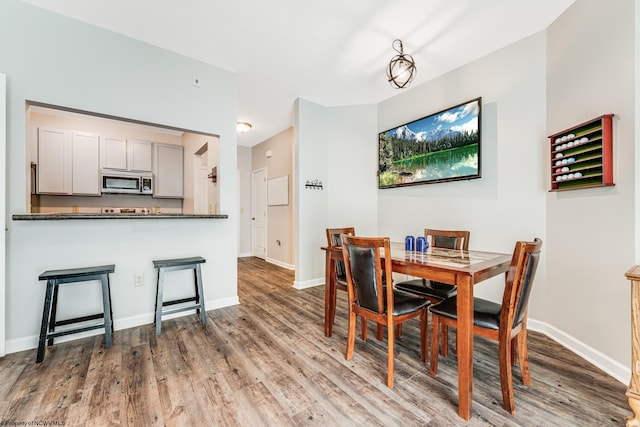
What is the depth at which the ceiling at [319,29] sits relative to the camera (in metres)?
2.18

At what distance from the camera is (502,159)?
270 cm

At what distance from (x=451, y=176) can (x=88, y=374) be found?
3.64 metres

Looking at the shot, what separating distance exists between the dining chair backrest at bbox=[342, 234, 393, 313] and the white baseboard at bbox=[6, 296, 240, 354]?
1858 millimetres

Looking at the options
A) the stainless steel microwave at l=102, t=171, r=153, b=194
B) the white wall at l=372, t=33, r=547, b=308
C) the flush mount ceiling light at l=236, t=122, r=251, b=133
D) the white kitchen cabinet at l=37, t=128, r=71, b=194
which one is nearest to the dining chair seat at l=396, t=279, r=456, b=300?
the white wall at l=372, t=33, r=547, b=308

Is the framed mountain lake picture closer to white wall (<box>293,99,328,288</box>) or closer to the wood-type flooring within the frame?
white wall (<box>293,99,328,288</box>)

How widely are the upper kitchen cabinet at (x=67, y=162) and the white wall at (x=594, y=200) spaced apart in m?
5.80

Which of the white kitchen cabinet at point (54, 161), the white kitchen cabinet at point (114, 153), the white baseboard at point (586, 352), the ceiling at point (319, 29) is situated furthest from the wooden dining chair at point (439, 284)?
the white kitchen cabinet at point (54, 161)

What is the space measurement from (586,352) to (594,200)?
1144mm

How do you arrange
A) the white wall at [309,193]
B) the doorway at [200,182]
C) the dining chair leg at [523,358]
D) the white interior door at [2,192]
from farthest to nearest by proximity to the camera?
the doorway at [200,182] < the white wall at [309,193] < the white interior door at [2,192] < the dining chair leg at [523,358]

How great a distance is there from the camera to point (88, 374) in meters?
1.80

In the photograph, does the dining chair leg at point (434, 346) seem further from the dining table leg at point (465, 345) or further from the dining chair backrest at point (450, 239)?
the dining chair backrest at point (450, 239)

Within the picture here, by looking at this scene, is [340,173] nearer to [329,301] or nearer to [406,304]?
[329,301]

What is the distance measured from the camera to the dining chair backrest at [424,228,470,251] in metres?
2.51

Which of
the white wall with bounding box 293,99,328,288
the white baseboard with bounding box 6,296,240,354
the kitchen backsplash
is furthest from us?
the kitchen backsplash
